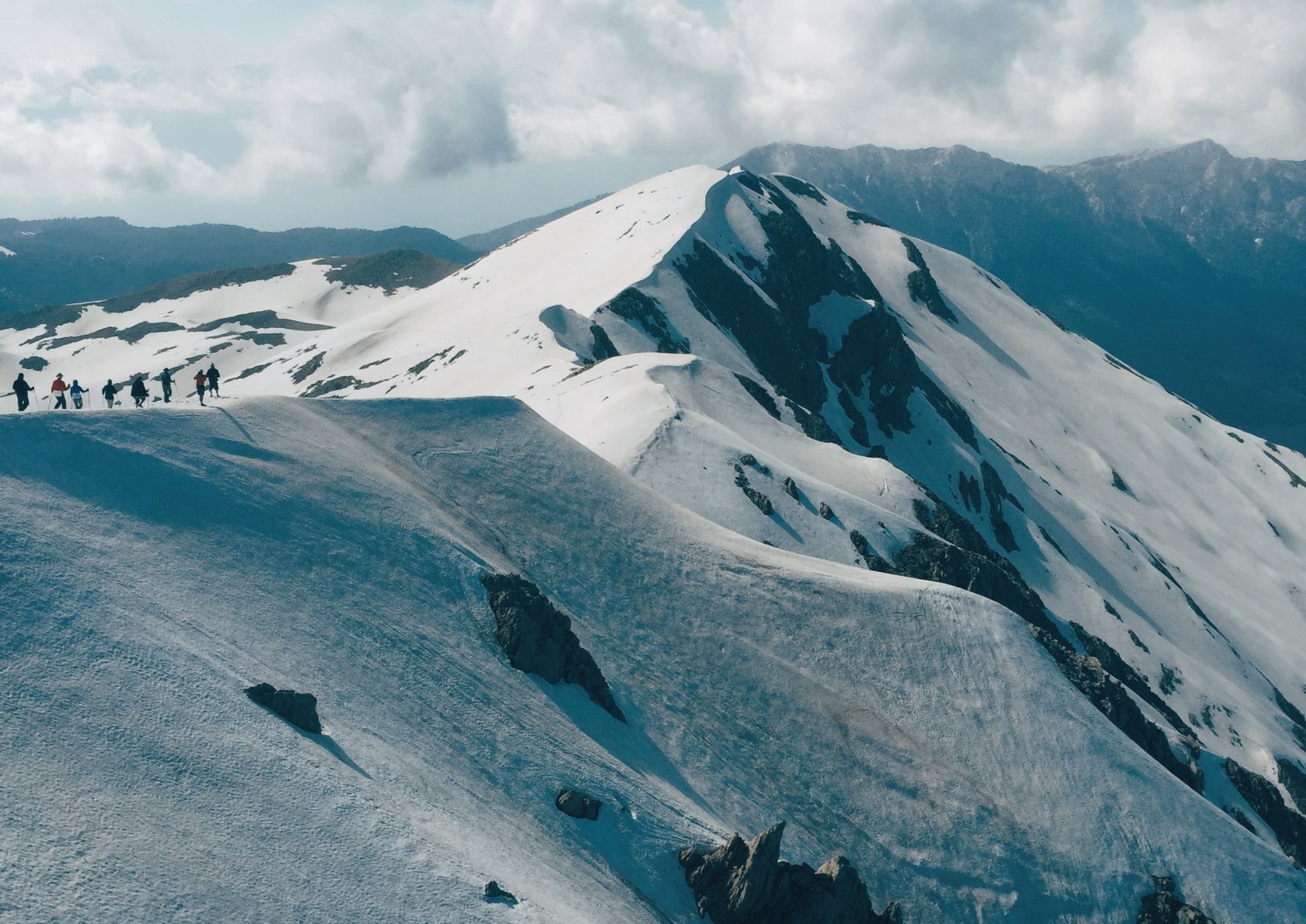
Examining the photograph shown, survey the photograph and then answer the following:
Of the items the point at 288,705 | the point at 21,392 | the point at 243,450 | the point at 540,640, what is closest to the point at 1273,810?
the point at 540,640

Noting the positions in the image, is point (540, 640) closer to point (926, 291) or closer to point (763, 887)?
point (763, 887)

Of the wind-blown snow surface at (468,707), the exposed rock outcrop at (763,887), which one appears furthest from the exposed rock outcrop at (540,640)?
the exposed rock outcrop at (763,887)

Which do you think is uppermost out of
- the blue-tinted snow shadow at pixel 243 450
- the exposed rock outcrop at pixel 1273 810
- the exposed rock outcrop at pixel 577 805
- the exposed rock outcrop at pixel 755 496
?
the exposed rock outcrop at pixel 755 496

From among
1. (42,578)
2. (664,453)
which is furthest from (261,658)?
(664,453)

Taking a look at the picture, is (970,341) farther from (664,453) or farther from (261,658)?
(261,658)

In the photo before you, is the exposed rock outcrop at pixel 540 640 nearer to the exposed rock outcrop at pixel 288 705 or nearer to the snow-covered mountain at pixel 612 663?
the snow-covered mountain at pixel 612 663

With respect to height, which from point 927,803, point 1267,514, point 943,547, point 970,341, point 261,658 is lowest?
point 927,803
